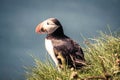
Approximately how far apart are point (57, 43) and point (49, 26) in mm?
550

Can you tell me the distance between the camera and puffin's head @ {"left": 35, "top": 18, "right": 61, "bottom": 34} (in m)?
7.46

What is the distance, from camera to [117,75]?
343 cm

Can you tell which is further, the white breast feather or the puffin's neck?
the puffin's neck

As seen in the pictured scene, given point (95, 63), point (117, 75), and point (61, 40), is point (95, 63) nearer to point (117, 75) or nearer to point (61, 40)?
point (117, 75)

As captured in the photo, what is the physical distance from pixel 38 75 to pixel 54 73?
731 millimetres

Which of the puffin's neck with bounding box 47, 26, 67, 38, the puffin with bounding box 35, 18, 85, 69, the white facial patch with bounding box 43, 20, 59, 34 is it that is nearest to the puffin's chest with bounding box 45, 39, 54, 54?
the puffin with bounding box 35, 18, 85, 69

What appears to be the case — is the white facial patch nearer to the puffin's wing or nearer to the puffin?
the puffin

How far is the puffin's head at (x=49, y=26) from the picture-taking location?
24.5ft

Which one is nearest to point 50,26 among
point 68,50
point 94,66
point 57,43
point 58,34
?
point 58,34

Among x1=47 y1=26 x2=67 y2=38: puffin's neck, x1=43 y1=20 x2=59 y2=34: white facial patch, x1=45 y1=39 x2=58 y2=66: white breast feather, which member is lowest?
x1=45 y1=39 x2=58 y2=66: white breast feather

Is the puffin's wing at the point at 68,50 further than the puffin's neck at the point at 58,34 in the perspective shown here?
No

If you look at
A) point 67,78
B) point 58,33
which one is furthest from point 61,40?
point 67,78

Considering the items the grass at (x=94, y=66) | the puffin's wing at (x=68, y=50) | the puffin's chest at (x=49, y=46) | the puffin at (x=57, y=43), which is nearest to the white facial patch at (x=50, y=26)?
the puffin at (x=57, y=43)

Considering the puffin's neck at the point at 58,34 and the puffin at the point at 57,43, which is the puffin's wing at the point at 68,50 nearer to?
the puffin at the point at 57,43
